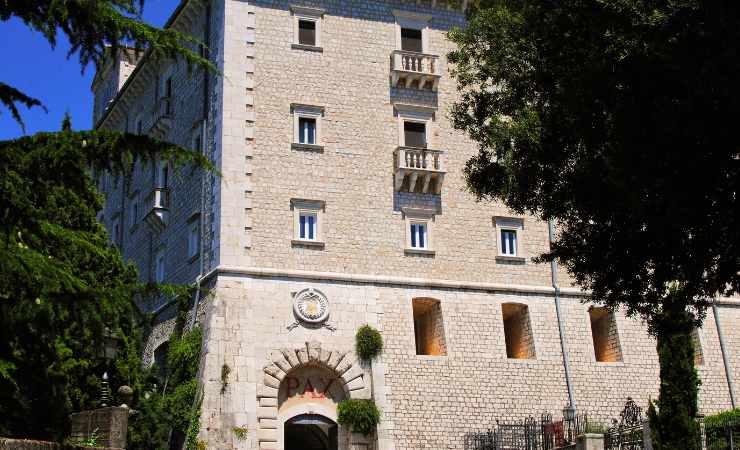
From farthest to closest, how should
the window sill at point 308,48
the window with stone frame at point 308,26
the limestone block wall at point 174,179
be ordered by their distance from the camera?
the window with stone frame at point 308,26 < the window sill at point 308,48 < the limestone block wall at point 174,179

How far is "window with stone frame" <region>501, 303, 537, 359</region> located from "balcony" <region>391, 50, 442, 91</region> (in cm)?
702

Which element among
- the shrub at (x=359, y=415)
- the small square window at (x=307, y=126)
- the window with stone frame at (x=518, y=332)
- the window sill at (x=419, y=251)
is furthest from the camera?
the window with stone frame at (x=518, y=332)

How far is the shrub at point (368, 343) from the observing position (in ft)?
89.2

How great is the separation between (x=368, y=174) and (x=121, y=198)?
1239cm

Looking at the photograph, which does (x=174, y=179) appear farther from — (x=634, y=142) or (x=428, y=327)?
(x=634, y=142)

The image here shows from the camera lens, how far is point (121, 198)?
1479 inches

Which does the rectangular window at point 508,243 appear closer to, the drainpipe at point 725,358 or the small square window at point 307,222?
the small square window at point 307,222

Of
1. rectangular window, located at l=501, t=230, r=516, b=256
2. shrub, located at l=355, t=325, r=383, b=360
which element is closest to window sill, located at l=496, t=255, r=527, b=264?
rectangular window, located at l=501, t=230, r=516, b=256

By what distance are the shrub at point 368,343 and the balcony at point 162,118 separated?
34.5 feet

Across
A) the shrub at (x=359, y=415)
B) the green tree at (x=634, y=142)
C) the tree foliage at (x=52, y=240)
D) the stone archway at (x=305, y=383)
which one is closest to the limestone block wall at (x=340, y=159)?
the stone archway at (x=305, y=383)

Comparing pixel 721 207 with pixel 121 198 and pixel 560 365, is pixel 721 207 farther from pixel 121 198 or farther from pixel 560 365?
pixel 121 198

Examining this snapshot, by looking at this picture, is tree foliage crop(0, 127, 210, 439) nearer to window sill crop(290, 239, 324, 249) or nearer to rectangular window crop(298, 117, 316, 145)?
window sill crop(290, 239, 324, 249)

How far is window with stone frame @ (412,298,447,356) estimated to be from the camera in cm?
2848

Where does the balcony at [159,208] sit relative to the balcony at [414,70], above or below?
below
